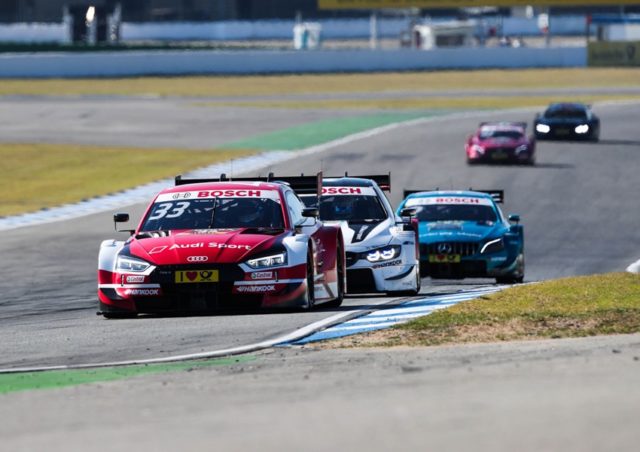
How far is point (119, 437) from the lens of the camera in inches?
279

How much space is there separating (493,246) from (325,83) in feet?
169

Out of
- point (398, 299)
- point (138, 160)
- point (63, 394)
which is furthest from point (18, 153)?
point (63, 394)

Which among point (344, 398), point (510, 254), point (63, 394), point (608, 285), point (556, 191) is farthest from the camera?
point (556, 191)

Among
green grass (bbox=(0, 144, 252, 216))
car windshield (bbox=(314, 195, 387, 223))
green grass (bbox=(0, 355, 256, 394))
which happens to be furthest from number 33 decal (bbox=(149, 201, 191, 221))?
green grass (bbox=(0, 144, 252, 216))

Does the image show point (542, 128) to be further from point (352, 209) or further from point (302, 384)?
point (302, 384)

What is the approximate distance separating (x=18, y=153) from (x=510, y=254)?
2664 cm

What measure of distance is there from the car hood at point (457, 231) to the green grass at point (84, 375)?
36.1ft

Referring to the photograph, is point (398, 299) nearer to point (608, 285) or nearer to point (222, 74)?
point (608, 285)

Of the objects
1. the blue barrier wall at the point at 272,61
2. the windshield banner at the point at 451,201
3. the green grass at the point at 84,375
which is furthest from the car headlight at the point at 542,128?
the green grass at the point at 84,375

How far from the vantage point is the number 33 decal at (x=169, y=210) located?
15.1 metres

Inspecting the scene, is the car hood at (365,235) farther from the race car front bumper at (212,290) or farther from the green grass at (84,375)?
the green grass at (84,375)

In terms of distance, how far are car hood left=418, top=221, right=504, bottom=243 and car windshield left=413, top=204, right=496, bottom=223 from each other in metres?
0.31

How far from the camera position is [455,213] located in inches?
888

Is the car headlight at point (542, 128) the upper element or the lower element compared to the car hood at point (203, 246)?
lower
